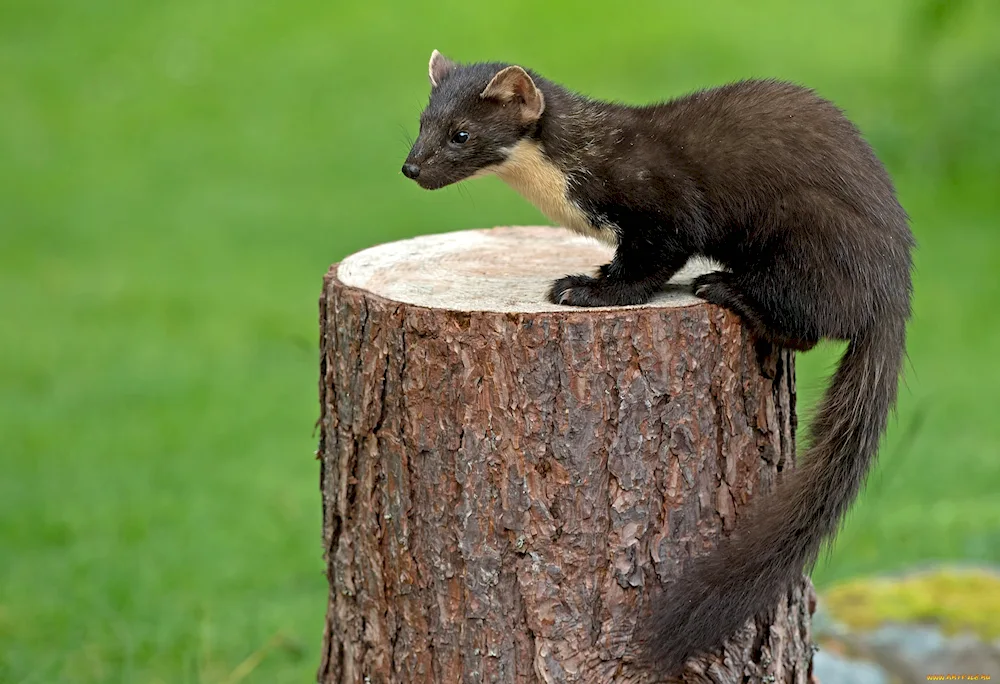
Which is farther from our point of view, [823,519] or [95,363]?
[95,363]

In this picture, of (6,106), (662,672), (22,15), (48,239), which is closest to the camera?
(662,672)

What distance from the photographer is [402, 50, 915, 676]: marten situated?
10.0 ft

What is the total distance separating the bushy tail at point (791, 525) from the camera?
9.91ft

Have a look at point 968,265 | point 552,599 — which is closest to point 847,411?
point 552,599

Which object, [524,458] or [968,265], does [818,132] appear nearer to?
[524,458]

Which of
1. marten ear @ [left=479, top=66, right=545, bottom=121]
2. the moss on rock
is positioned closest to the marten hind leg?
marten ear @ [left=479, top=66, right=545, bottom=121]

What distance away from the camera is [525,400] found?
290 cm

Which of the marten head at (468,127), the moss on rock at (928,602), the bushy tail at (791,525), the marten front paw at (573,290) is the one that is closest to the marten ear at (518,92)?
the marten head at (468,127)

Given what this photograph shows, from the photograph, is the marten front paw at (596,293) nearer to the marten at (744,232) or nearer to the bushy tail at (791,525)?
the marten at (744,232)

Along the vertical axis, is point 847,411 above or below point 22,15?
below

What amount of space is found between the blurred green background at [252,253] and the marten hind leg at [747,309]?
0.98 feet

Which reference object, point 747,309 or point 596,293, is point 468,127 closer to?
point 596,293

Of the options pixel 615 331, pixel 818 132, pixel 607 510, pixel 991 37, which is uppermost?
pixel 991 37

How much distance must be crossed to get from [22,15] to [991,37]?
10.9m
